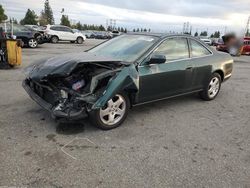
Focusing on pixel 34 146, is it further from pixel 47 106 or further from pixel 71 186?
pixel 71 186

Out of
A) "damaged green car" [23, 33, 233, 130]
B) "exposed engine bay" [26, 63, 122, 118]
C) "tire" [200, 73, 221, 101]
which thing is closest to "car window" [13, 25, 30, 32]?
"damaged green car" [23, 33, 233, 130]

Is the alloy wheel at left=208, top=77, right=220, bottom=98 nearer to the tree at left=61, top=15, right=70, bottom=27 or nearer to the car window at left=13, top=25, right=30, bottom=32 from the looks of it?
the car window at left=13, top=25, right=30, bottom=32

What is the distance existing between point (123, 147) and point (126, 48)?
2.00 metres

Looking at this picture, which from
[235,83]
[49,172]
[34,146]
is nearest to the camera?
[49,172]

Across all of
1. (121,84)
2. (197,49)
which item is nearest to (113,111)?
(121,84)

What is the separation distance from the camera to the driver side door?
4.34 m

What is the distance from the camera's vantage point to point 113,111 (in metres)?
4.05

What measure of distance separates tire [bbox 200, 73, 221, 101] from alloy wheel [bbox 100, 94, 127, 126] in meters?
2.50

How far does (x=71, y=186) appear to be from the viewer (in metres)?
2.65

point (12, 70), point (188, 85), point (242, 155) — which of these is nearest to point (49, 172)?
point (242, 155)

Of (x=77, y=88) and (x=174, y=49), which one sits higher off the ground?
(x=174, y=49)

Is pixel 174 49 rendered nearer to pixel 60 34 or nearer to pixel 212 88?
pixel 212 88

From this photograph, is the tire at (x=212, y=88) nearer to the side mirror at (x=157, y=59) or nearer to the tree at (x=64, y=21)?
the side mirror at (x=157, y=59)

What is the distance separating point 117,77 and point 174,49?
5.61 ft
